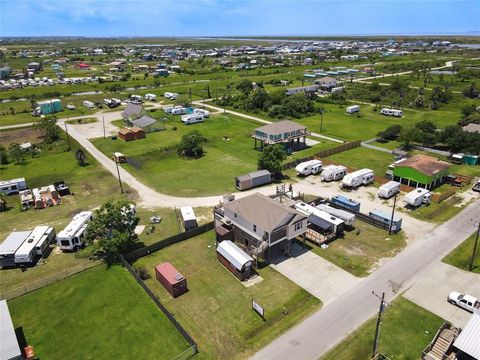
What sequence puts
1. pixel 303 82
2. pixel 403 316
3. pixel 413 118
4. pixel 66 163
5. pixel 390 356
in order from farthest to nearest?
pixel 303 82, pixel 413 118, pixel 66 163, pixel 403 316, pixel 390 356

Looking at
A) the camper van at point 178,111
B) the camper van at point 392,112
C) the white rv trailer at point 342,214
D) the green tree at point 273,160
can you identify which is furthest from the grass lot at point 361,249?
the camper van at point 178,111

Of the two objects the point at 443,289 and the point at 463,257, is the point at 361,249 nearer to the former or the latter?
the point at 443,289

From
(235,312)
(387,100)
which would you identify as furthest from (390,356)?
(387,100)

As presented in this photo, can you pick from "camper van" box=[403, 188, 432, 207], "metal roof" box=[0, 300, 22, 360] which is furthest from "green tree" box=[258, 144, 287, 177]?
"metal roof" box=[0, 300, 22, 360]

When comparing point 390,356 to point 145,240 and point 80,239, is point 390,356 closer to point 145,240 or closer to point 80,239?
point 145,240

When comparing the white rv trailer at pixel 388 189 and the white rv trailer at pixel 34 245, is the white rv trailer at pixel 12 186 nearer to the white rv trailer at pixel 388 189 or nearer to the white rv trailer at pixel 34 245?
the white rv trailer at pixel 34 245

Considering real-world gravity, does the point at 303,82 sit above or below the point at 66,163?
above

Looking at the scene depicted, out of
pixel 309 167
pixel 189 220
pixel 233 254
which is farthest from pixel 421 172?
pixel 189 220
